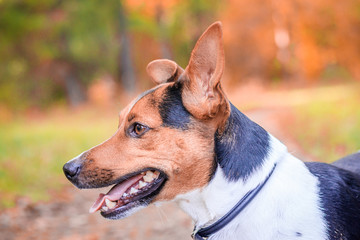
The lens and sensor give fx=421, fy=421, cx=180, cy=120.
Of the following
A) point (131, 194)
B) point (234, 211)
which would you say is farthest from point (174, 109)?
point (234, 211)

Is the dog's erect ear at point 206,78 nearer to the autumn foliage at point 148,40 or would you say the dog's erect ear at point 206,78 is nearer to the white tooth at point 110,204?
the white tooth at point 110,204

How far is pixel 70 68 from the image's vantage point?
2797 centimetres

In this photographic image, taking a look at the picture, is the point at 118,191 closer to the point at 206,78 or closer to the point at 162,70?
the point at 206,78

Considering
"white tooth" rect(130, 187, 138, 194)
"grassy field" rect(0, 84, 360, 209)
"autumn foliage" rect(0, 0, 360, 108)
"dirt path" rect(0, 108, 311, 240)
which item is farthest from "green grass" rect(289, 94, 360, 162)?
"autumn foliage" rect(0, 0, 360, 108)

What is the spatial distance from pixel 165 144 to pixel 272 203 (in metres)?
0.87

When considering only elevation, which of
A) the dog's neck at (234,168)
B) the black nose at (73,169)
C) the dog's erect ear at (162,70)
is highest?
the dog's erect ear at (162,70)

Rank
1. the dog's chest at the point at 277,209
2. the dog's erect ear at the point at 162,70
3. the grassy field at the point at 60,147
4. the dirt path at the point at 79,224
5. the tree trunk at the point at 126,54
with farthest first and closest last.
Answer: the tree trunk at the point at 126,54, the grassy field at the point at 60,147, the dirt path at the point at 79,224, the dog's erect ear at the point at 162,70, the dog's chest at the point at 277,209

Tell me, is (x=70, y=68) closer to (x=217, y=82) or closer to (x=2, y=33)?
(x=2, y=33)

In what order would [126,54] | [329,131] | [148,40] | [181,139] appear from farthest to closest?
[148,40]
[126,54]
[329,131]
[181,139]

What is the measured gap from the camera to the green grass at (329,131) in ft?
29.6

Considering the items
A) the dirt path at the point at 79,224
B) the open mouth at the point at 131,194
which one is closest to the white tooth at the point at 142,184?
the open mouth at the point at 131,194

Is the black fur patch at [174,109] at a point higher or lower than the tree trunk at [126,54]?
lower

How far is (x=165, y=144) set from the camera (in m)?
3.12

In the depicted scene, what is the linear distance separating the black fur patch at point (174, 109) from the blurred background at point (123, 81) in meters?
2.58
